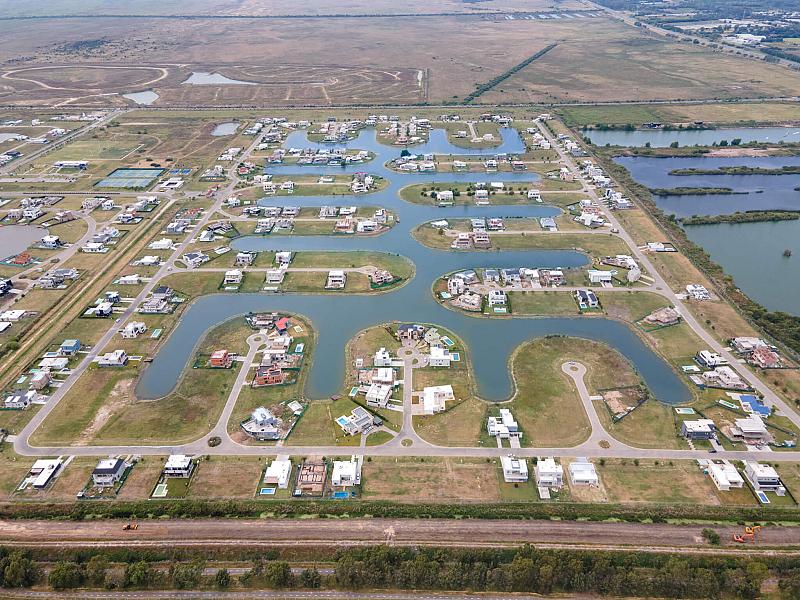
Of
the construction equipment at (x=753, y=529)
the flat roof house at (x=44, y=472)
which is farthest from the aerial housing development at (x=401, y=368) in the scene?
the flat roof house at (x=44, y=472)

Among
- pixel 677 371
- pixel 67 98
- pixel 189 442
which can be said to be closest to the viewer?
pixel 189 442

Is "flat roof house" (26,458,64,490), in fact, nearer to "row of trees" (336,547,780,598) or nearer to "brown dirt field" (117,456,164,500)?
"brown dirt field" (117,456,164,500)

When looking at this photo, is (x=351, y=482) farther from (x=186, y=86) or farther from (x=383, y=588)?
(x=186, y=86)

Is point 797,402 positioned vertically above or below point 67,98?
Result: below

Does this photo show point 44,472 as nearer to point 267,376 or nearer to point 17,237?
point 267,376

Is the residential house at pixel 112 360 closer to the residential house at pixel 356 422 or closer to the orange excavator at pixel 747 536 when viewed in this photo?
the residential house at pixel 356 422

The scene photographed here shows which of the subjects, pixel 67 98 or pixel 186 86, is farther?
pixel 186 86

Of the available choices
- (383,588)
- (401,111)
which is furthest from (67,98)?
(383,588)
